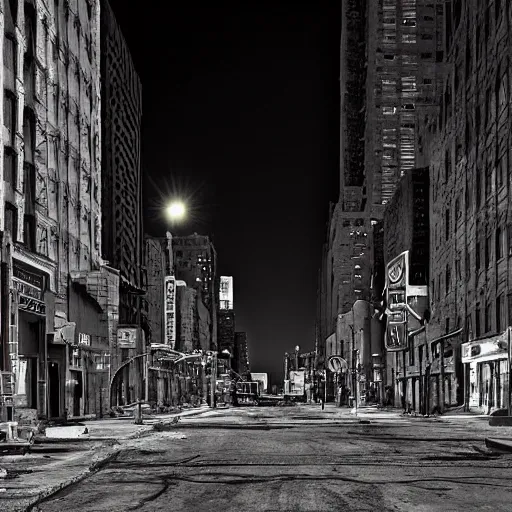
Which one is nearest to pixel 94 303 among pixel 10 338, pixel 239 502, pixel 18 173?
pixel 18 173

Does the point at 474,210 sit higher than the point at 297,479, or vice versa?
the point at 474,210

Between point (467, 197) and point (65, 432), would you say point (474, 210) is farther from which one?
point (65, 432)

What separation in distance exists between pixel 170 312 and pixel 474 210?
53718 mm

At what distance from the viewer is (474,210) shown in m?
60.9

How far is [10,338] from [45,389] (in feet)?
28.8

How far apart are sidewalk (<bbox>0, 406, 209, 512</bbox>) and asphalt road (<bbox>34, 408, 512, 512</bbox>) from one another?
27 cm

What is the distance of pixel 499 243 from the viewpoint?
54875 mm

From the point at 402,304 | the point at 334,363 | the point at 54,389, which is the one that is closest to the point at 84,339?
the point at 54,389

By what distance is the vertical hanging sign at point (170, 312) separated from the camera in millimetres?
106625

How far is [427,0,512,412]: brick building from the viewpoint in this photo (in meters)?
53.9

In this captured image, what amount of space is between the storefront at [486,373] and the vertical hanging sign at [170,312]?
50.5 metres

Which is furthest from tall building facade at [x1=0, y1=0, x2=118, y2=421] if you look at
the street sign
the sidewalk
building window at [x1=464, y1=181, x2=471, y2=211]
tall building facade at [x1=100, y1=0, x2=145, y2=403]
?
the street sign

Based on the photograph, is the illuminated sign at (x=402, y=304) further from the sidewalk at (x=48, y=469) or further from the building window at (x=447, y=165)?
the sidewalk at (x=48, y=469)

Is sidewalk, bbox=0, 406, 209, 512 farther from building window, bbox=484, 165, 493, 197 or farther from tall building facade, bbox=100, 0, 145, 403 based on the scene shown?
tall building facade, bbox=100, 0, 145, 403
